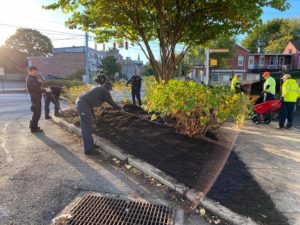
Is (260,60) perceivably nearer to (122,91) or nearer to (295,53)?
(295,53)

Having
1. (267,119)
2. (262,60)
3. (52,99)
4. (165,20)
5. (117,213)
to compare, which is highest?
(262,60)

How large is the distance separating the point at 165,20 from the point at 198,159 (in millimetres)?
5211

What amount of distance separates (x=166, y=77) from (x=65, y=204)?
576cm

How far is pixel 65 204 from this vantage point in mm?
3398

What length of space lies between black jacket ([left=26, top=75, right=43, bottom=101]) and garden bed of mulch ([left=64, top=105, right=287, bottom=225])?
4.67 ft

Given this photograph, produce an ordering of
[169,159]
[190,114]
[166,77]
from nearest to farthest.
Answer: [169,159] → [190,114] → [166,77]

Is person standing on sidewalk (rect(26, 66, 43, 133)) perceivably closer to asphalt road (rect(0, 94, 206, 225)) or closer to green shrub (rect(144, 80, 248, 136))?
asphalt road (rect(0, 94, 206, 225))

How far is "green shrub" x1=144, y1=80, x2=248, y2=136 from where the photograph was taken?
16.8 feet

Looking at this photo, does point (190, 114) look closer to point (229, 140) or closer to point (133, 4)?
point (229, 140)

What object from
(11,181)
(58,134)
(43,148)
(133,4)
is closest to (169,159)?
(11,181)

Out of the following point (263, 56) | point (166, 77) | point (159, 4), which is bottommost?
point (166, 77)

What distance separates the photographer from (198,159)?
4645 millimetres

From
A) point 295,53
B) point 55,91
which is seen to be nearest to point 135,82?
point 55,91

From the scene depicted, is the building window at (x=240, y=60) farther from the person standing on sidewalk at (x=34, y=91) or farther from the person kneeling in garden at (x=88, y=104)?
the person kneeling in garden at (x=88, y=104)
